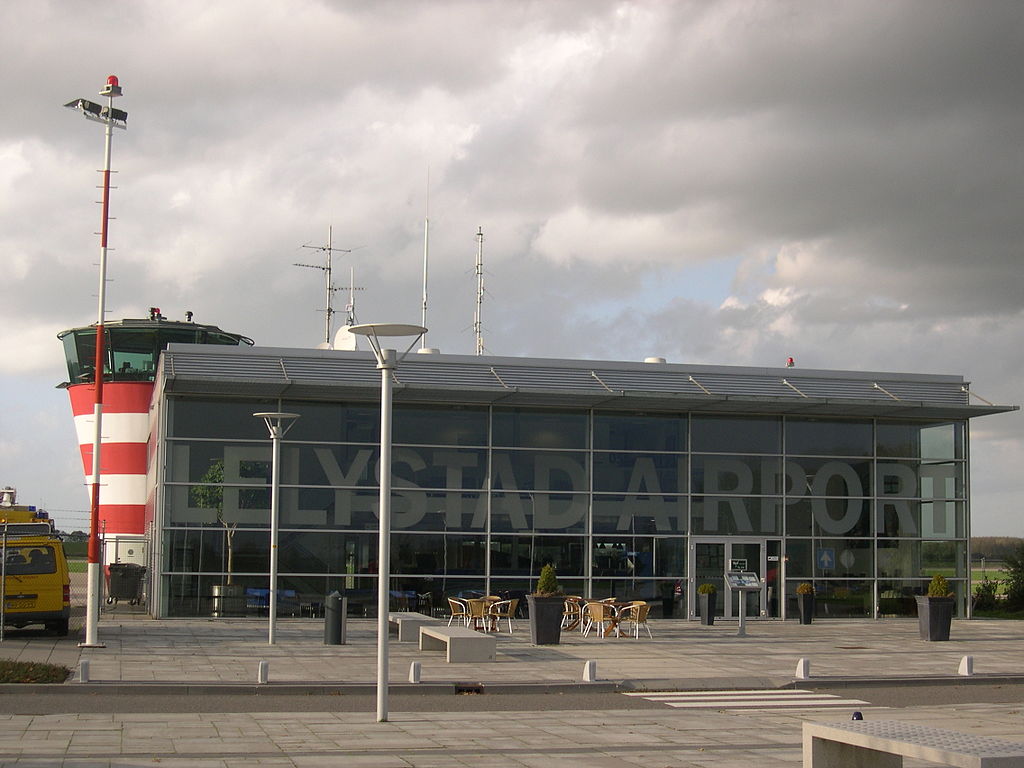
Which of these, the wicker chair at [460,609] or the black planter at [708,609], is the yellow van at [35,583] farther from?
the black planter at [708,609]

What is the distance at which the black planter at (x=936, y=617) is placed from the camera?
91.7 ft

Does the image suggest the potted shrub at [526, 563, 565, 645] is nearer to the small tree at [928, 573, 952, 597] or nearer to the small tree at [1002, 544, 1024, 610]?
the small tree at [928, 573, 952, 597]

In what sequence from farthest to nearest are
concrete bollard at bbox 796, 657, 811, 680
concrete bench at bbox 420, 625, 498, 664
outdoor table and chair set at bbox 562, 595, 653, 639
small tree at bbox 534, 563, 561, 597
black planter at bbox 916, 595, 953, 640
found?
1. black planter at bbox 916, 595, 953, 640
2. outdoor table and chair set at bbox 562, 595, 653, 639
3. small tree at bbox 534, 563, 561, 597
4. concrete bench at bbox 420, 625, 498, 664
5. concrete bollard at bbox 796, 657, 811, 680

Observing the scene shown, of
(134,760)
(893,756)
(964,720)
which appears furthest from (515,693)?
(893,756)

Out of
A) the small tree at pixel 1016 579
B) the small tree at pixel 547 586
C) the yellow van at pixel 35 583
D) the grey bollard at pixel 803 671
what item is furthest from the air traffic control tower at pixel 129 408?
the grey bollard at pixel 803 671

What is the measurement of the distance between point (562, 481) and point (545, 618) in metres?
8.25

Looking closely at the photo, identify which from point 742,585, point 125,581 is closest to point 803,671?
point 742,585

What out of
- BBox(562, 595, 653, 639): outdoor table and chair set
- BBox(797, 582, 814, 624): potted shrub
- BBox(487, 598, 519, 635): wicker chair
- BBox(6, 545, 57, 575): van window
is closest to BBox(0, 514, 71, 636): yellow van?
BBox(6, 545, 57, 575): van window

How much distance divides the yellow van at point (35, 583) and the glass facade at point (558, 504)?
17.6 feet

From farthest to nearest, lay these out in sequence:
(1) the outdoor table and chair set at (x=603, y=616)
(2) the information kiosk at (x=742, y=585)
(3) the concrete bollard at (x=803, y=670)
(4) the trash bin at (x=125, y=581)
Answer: (4) the trash bin at (x=125, y=581) < (2) the information kiosk at (x=742, y=585) < (1) the outdoor table and chair set at (x=603, y=616) < (3) the concrete bollard at (x=803, y=670)

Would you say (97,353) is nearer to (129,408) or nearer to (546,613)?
(546,613)

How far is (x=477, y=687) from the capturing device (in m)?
18.7

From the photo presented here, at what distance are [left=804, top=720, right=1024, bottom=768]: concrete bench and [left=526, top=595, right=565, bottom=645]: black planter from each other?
604 inches

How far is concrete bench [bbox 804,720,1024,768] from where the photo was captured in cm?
862
